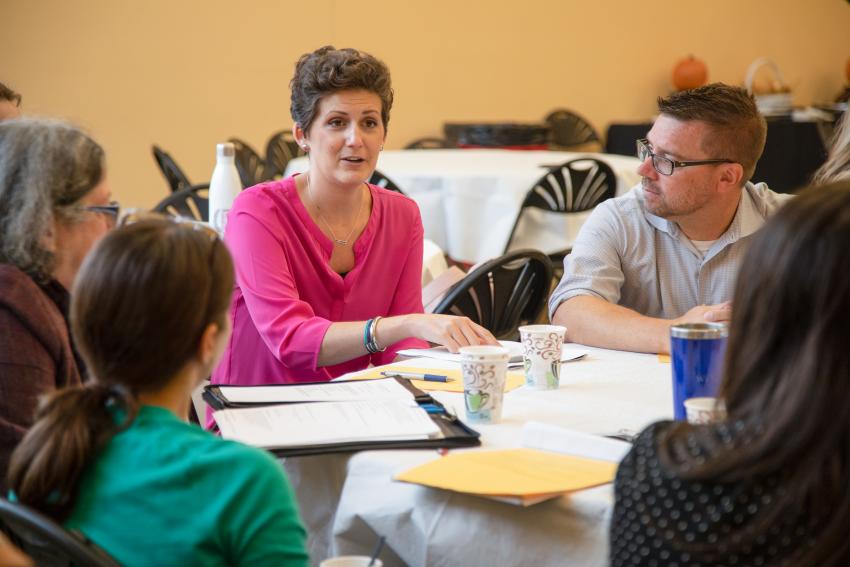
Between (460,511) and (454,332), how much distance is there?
2.46 ft

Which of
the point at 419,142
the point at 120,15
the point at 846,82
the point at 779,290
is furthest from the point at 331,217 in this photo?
the point at 846,82

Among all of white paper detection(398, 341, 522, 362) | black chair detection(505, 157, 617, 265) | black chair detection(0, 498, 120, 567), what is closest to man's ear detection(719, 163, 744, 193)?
white paper detection(398, 341, 522, 362)

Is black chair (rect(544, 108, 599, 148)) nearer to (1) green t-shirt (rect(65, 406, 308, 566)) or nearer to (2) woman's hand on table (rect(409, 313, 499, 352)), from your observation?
(2) woman's hand on table (rect(409, 313, 499, 352))

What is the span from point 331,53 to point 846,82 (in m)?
9.82

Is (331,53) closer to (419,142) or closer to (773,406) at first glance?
(773,406)

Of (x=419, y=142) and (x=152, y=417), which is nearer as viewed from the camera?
(x=152, y=417)

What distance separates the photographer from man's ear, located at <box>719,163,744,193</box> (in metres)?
2.43

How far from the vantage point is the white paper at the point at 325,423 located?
146cm

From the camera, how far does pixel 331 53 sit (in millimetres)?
2451

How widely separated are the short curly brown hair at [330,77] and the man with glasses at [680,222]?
2.01 feet

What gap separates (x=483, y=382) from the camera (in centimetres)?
157

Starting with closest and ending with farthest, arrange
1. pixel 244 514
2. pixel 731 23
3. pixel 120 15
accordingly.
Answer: pixel 244 514 → pixel 120 15 → pixel 731 23

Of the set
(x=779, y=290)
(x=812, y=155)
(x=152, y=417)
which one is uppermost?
(x=779, y=290)

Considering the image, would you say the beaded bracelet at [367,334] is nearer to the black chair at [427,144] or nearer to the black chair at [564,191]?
the black chair at [564,191]
